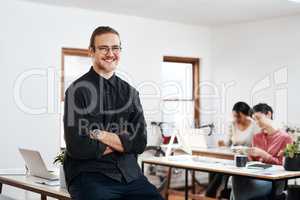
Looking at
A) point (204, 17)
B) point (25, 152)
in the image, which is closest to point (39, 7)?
point (204, 17)

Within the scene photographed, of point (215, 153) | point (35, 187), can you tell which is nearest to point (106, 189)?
point (35, 187)

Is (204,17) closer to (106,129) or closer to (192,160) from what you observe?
(192,160)

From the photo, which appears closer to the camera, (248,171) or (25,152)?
(25,152)

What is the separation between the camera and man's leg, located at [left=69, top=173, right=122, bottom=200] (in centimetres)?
249

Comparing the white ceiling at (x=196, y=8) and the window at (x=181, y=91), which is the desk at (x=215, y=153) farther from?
the white ceiling at (x=196, y=8)

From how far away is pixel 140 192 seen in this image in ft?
8.63

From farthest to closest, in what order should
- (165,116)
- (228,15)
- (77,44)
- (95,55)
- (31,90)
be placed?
(165,116)
(228,15)
(77,44)
(31,90)
(95,55)

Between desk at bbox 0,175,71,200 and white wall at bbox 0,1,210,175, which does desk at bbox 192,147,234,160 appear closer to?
white wall at bbox 0,1,210,175

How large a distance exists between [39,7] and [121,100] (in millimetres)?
3822

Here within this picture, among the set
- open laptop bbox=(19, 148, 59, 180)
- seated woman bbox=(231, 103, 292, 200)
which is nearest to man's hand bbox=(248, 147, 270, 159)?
seated woman bbox=(231, 103, 292, 200)

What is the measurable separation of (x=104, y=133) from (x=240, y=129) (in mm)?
3679

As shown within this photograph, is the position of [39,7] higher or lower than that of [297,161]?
higher

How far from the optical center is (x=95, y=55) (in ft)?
8.64

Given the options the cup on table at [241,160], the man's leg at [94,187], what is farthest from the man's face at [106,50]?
the cup on table at [241,160]
